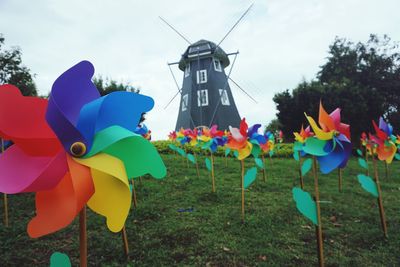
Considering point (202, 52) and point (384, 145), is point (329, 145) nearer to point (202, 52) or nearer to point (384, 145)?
point (384, 145)

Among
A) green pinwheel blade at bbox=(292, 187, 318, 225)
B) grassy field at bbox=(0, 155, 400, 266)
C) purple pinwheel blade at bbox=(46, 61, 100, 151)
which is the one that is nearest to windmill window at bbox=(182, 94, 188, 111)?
grassy field at bbox=(0, 155, 400, 266)

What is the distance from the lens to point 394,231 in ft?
10.1

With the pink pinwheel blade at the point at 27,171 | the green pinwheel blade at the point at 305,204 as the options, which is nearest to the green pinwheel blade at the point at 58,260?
the pink pinwheel blade at the point at 27,171

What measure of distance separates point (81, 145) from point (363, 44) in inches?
832

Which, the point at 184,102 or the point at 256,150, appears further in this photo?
the point at 184,102

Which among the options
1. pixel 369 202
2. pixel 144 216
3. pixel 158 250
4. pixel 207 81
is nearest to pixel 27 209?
pixel 144 216

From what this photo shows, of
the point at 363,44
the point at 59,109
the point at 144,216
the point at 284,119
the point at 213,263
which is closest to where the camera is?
the point at 59,109

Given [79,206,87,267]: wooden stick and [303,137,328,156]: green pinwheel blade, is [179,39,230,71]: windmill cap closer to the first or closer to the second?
[303,137,328,156]: green pinwheel blade

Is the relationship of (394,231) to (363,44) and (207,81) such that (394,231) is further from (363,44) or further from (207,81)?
(363,44)

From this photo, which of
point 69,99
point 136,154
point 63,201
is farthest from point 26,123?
point 136,154

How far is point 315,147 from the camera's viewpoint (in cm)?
233

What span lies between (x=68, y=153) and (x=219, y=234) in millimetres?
1977

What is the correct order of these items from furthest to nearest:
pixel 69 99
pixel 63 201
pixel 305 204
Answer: pixel 305 204, pixel 69 99, pixel 63 201

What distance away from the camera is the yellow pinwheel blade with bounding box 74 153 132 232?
4.06 feet
